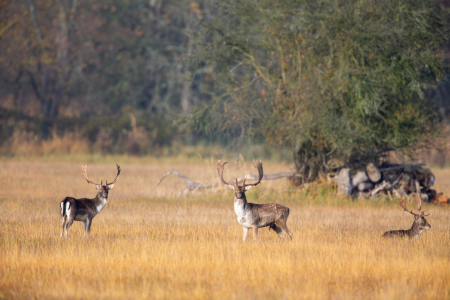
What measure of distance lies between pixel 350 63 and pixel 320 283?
9.44 m

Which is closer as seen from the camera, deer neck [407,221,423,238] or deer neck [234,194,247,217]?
deer neck [234,194,247,217]

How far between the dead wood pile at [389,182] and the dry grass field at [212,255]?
827mm

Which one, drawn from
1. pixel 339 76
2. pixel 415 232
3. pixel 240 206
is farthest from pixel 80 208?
pixel 339 76

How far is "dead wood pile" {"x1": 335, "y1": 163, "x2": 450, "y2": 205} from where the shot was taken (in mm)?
17047

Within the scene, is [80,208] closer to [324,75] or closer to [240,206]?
[240,206]

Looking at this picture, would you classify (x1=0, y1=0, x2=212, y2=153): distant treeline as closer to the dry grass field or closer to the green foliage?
the green foliage

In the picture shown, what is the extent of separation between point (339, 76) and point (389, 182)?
4.06 m

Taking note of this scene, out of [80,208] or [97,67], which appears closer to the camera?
[80,208]

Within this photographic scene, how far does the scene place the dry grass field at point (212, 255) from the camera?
7.52 meters

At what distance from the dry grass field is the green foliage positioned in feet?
6.80

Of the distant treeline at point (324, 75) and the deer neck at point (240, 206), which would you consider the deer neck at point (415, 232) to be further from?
the distant treeline at point (324, 75)

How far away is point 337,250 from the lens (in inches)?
392

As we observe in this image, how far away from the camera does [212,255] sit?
9391 millimetres

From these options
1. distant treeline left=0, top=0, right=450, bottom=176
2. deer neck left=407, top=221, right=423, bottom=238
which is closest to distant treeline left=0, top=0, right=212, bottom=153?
distant treeline left=0, top=0, right=450, bottom=176
